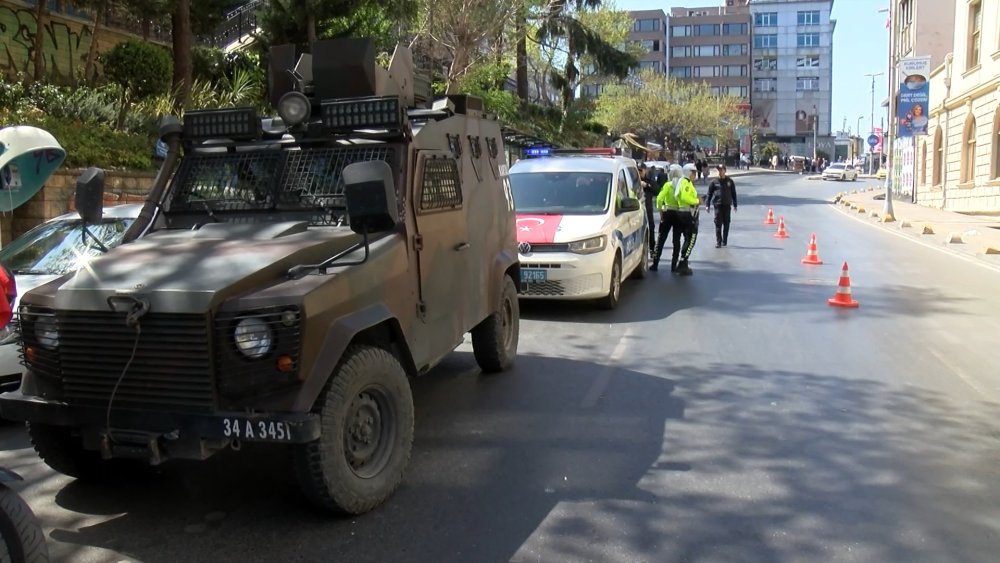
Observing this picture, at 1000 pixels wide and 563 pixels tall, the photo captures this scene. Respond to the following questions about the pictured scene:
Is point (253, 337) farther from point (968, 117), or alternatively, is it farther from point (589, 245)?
point (968, 117)

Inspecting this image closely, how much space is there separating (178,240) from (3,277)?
1.25 meters

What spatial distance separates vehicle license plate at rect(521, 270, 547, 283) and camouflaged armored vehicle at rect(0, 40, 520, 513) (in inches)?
140

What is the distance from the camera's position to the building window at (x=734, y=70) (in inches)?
5027

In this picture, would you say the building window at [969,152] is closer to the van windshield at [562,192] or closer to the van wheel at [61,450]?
the van windshield at [562,192]

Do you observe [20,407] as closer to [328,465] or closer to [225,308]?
[225,308]

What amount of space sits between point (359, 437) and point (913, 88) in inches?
1095

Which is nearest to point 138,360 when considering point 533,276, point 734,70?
point 533,276

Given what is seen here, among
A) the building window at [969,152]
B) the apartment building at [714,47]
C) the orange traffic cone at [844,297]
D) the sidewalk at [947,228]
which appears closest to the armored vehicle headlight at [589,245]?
the orange traffic cone at [844,297]

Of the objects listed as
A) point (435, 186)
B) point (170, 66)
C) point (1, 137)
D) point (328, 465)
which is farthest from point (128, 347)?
point (170, 66)

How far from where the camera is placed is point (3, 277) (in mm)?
3637

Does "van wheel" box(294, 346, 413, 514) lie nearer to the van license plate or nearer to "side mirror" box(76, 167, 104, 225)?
the van license plate

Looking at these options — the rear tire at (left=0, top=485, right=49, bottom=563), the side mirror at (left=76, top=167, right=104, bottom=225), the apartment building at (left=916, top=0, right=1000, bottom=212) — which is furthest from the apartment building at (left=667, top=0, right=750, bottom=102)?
the rear tire at (left=0, top=485, right=49, bottom=563)

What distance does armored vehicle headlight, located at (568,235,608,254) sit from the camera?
988cm

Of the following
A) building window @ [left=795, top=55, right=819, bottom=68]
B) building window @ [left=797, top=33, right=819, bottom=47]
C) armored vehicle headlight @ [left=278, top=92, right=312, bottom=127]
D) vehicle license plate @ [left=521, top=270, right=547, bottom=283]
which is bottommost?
vehicle license plate @ [left=521, top=270, right=547, bottom=283]
